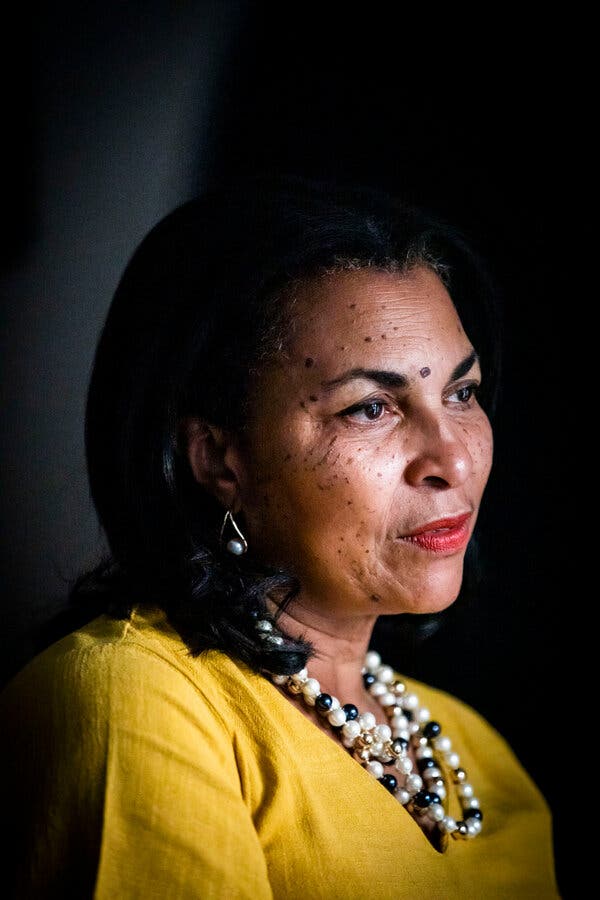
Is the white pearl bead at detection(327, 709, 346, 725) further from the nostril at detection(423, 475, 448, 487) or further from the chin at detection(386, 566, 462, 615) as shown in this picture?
the nostril at detection(423, 475, 448, 487)

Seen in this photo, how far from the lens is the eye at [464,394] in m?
1.29

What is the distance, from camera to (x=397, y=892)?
3.58ft

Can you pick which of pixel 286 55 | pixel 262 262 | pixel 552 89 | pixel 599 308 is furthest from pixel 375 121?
pixel 262 262

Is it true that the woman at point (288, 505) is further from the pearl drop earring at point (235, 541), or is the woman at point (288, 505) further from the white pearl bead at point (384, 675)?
the white pearl bead at point (384, 675)

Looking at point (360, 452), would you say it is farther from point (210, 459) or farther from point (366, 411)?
point (210, 459)

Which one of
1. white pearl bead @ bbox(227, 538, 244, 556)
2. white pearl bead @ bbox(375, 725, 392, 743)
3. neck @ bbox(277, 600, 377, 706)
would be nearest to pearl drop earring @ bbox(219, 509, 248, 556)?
white pearl bead @ bbox(227, 538, 244, 556)

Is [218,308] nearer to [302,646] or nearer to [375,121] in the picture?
[302,646]

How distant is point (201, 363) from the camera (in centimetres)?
122

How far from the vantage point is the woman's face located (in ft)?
3.84

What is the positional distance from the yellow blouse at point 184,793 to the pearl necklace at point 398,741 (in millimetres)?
61

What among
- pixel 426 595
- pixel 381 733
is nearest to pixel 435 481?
pixel 426 595

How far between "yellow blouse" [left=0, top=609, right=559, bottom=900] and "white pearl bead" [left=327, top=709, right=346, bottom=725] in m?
0.07

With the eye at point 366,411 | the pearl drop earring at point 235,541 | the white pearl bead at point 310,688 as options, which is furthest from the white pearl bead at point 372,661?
the eye at point 366,411

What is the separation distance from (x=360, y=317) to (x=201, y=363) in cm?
23
